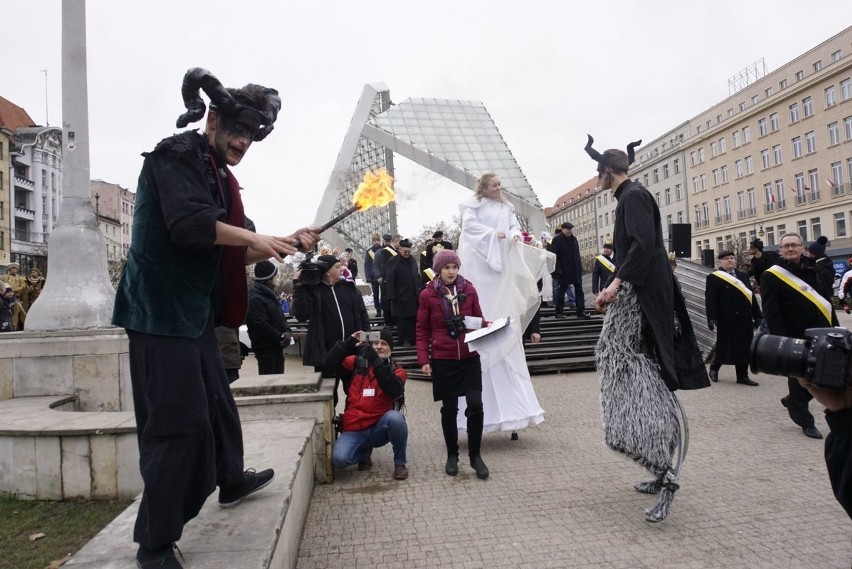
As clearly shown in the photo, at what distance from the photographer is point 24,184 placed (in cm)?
6156

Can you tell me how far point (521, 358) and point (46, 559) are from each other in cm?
416

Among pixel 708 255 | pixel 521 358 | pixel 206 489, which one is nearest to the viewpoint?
pixel 206 489

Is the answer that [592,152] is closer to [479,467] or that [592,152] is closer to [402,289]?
[479,467]

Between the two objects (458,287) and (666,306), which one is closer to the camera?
(666,306)

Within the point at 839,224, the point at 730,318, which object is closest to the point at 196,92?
the point at 730,318

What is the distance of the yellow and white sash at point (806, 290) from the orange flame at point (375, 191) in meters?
4.31

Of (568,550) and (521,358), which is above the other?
(521,358)

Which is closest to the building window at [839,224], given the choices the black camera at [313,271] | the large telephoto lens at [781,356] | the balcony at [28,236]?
the black camera at [313,271]

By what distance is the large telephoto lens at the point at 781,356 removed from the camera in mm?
1975

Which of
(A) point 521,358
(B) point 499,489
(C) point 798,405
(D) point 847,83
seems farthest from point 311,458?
(D) point 847,83

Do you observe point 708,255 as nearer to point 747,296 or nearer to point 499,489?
point 747,296

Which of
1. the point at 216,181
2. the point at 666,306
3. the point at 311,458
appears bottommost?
the point at 311,458

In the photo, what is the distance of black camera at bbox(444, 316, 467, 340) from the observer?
5082 millimetres

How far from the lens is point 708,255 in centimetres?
2067
